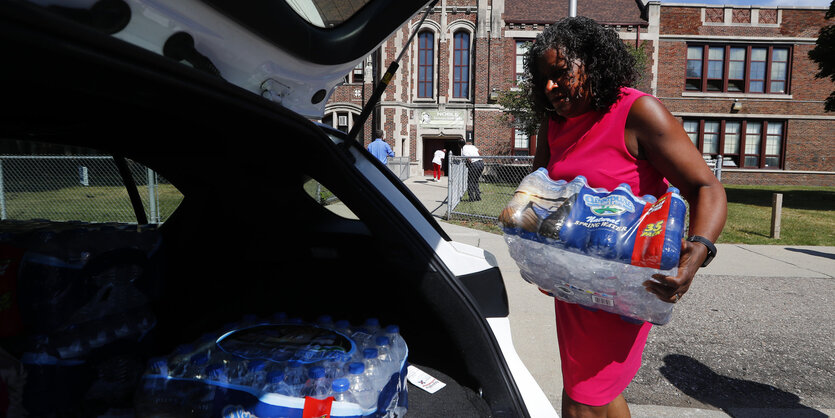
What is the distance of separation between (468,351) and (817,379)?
131 inches

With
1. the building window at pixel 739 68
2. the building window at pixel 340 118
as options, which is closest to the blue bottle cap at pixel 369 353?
the building window at pixel 340 118

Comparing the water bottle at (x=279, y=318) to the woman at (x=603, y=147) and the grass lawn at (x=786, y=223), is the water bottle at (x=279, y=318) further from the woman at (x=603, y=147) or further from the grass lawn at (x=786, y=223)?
the grass lawn at (x=786, y=223)

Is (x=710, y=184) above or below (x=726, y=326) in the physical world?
above

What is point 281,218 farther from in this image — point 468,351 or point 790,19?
point 790,19

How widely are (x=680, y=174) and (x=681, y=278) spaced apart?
15.4 inches

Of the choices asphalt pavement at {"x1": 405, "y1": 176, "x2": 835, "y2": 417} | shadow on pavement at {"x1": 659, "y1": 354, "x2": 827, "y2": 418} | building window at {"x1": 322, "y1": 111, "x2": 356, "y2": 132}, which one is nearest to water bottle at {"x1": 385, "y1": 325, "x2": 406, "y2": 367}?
asphalt pavement at {"x1": 405, "y1": 176, "x2": 835, "y2": 417}

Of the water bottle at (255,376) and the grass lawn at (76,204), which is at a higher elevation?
the water bottle at (255,376)

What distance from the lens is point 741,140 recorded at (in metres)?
27.8

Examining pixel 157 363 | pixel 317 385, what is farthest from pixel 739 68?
pixel 157 363

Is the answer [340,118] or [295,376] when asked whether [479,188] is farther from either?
[340,118]

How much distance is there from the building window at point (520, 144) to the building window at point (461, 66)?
3826 mm

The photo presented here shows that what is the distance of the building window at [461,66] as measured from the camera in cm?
2845

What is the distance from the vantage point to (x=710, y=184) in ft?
5.01

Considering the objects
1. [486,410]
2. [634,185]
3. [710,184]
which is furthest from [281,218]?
[710,184]
